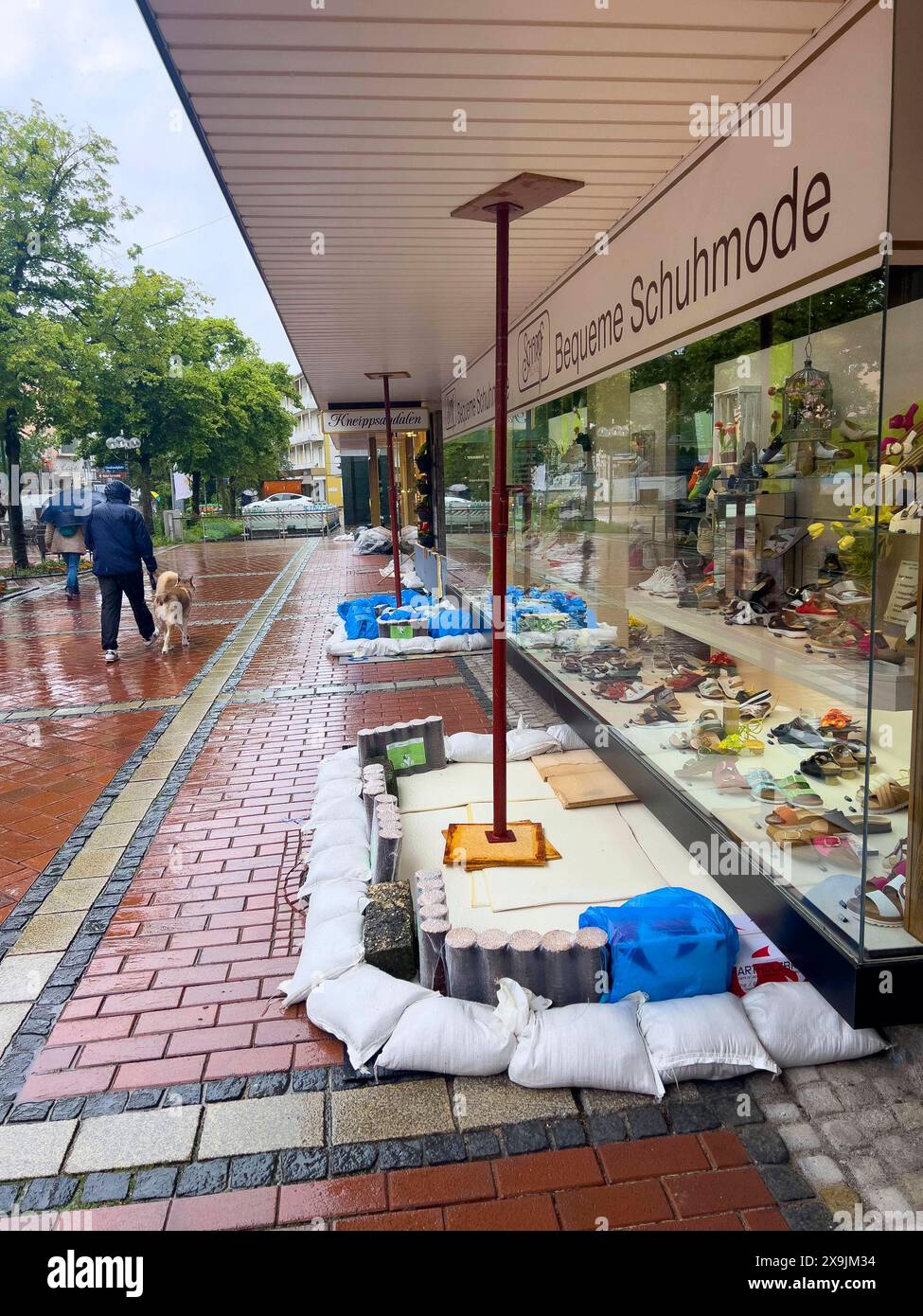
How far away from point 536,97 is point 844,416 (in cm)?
160

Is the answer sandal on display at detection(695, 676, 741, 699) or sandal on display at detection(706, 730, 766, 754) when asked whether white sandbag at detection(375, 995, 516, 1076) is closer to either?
sandal on display at detection(706, 730, 766, 754)

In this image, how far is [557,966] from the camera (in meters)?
2.82

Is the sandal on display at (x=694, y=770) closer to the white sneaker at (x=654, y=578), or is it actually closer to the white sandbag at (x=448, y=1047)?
the white sneaker at (x=654, y=578)

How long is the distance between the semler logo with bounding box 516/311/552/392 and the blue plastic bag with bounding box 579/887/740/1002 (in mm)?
4342

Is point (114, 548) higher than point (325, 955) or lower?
higher

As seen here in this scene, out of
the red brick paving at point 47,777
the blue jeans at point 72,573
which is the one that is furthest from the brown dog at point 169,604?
the blue jeans at point 72,573

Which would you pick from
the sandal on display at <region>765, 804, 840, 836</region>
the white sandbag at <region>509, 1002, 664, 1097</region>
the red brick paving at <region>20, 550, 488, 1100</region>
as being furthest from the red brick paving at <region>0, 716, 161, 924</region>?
the sandal on display at <region>765, 804, 840, 836</region>

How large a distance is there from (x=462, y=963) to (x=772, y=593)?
7.38 feet

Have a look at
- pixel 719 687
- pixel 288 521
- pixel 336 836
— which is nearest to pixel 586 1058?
pixel 336 836

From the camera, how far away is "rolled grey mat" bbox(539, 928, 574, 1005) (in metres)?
2.80

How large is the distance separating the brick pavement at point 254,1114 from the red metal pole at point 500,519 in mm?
1016

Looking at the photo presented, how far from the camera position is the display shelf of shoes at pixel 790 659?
8.18 feet

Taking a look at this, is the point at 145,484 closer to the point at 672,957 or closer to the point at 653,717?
the point at 653,717

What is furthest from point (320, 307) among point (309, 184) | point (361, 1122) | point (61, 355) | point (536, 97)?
point (61, 355)
